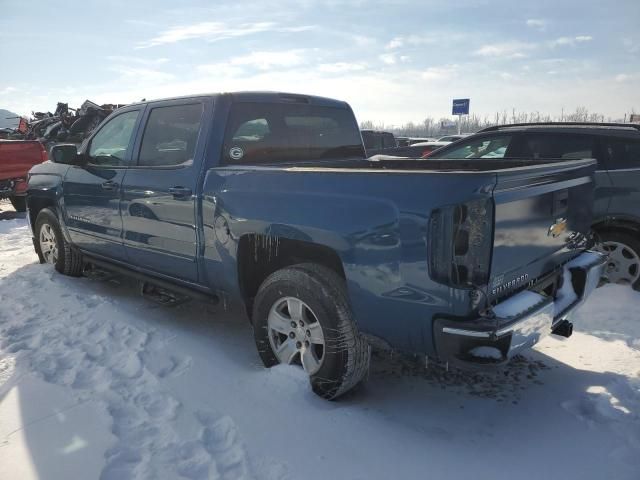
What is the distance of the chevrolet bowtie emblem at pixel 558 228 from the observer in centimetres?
282

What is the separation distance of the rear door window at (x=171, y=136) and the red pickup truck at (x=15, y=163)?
7.53 m

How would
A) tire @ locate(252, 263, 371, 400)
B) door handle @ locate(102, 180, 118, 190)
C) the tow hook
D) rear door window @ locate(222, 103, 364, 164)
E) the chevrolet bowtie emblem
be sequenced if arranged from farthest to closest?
door handle @ locate(102, 180, 118, 190) < rear door window @ locate(222, 103, 364, 164) < the tow hook < the chevrolet bowtie emblem < tire @ locate(252, 263, 371, 400)

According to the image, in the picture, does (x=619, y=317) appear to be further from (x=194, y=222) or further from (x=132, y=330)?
(x=132, y=330)

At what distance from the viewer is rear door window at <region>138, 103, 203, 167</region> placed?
3598mm

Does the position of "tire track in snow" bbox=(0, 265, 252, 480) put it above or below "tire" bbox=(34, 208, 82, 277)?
below

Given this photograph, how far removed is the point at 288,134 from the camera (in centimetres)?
388

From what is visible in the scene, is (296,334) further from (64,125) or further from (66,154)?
(64,125)

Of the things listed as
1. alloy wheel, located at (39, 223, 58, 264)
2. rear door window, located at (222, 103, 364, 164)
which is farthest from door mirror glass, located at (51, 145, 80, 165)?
rear door window, located at (222, 103, 364, 164)

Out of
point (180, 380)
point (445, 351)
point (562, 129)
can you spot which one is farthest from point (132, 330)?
point (562, 129)

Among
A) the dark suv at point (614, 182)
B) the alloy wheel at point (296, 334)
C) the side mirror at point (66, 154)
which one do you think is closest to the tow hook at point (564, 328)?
the alloy wheel at point (296, 334)

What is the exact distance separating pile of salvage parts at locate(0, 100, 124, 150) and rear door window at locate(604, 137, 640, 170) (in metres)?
15.0

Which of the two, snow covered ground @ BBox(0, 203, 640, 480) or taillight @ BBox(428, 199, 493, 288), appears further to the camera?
snow covered ground @ BBox(0, 203, 640, 480)

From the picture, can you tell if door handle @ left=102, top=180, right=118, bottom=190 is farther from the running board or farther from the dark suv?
the dark suv

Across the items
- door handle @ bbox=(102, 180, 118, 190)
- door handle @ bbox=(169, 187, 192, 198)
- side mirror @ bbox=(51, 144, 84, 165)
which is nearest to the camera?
door handle @ bbox=(169, 187, 192, 198)
